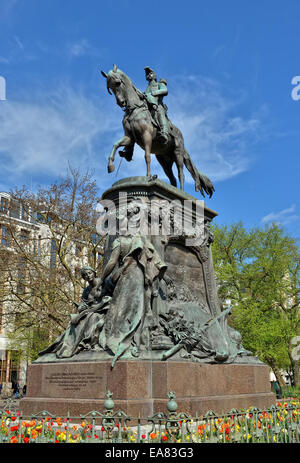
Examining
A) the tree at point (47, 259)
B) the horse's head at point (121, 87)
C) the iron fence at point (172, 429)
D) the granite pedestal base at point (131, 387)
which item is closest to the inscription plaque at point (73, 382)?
the granite pedestal base at point (131, 387)

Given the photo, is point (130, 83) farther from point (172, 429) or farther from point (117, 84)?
point (172, 429)

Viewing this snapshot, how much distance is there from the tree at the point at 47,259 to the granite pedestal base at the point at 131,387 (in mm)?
13913

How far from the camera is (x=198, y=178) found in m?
12.6

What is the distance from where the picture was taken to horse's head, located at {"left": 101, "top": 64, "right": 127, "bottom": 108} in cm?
1078

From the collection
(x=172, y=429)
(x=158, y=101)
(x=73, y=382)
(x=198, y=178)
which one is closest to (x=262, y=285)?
(x=198, y=178)

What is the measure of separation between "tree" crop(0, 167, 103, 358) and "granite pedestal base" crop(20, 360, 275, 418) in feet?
45.6

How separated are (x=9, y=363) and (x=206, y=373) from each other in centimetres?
Answer: 3970

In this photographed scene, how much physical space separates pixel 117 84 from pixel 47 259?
16489mm

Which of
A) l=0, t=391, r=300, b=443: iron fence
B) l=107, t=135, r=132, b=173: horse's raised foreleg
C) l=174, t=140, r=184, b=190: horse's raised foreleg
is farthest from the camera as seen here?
l=174, t=140, r=184, b=190: horse's raised foreleg

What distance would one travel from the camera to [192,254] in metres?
10.9

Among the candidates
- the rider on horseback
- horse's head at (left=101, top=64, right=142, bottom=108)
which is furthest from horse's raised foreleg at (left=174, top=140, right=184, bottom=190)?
horse's head at (left=101, top=64, right=142, bottom=108)

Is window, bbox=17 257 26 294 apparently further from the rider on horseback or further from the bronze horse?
the rider on horseback

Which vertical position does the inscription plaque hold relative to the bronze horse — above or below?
below

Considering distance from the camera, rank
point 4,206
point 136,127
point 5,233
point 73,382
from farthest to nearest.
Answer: point 5,233
point 4,206
point 136,127
point 73,382
